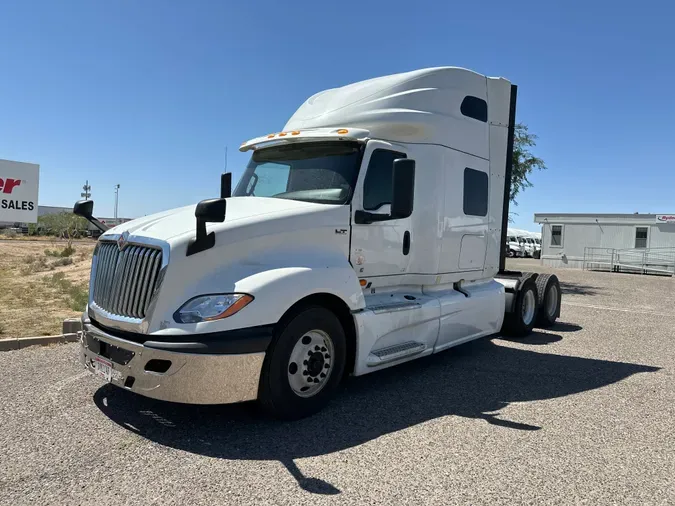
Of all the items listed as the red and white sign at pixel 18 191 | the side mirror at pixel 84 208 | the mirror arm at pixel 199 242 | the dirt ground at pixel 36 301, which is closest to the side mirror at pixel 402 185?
the mirror arm at pixel 199 242

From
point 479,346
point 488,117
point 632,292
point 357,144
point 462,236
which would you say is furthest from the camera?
point 632,292

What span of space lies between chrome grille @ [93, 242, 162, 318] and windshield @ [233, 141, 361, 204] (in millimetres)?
1653

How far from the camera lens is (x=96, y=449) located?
3.72m

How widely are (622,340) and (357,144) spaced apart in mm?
6017

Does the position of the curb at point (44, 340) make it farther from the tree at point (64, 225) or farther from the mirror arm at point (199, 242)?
the tree at point (64, 225)

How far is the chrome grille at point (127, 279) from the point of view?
4012mm

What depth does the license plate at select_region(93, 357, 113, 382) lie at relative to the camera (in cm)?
411

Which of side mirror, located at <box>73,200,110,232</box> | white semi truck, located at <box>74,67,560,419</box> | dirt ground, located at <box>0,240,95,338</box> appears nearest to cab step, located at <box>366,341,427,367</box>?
white semi truck, located at <box>74,67,560,419</box>

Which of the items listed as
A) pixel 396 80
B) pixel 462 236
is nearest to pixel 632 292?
pixel 462 236

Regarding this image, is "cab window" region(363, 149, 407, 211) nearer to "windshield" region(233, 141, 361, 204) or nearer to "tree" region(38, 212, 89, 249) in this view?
"windshield" region(233, 141, 361, 204)

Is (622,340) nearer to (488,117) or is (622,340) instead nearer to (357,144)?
(488,117)

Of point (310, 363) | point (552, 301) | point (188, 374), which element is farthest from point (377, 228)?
point (552, 301)

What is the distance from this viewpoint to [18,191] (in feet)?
63.1

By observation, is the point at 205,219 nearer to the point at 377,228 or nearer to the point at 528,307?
the point at 377,228
